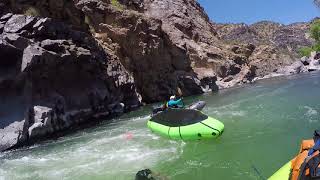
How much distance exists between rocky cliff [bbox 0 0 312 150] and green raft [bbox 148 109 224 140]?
717 centimetres

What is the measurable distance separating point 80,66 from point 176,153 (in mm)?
14707

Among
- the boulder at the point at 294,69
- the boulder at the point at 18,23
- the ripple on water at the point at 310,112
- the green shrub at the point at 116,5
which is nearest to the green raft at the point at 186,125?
the ripple on water at the point at 310,112

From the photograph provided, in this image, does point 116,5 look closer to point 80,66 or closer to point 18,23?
point 80,66

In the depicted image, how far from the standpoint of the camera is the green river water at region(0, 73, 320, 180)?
1265cm

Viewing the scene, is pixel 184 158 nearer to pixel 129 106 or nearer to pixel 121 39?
pixel 129 106

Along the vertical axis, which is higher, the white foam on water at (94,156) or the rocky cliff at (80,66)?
the rocky cliff at (80,66)

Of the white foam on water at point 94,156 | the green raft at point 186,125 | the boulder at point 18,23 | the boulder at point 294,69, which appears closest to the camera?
the white foam on water at point 94,156

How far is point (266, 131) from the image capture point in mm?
16656

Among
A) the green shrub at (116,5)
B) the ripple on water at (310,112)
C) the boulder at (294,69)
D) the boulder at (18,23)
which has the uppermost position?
the green shrub at (116,5)

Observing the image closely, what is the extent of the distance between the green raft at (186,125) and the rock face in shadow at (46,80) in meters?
6.80

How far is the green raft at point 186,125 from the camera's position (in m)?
16.2

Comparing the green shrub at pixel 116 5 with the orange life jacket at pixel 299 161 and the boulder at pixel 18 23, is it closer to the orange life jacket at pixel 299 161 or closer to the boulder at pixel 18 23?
the boulder at pixel 18 23

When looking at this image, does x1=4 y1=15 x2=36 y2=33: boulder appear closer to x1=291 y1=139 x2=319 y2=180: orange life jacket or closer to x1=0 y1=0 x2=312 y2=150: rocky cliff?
x1=0 y1=0 x2=312 y2=150: rocky cliff

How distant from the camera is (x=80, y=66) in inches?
1093
